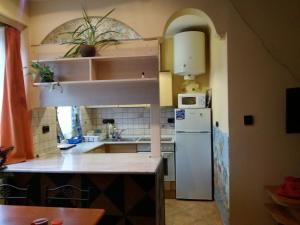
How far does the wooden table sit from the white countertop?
0.67 metres

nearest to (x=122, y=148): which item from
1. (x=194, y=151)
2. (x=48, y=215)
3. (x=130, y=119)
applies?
(x=130, y=119)

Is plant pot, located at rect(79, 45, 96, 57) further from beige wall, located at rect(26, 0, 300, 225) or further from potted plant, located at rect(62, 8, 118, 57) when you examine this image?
beige wall, located at rect(26, 0, 300, 225)

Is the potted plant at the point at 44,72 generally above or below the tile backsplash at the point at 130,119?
above

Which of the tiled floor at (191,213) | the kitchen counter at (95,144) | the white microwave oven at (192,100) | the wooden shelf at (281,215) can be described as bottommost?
the tiled floor at (191,213)

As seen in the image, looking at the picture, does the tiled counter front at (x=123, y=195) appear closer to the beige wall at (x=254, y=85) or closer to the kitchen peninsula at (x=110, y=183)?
the kitchen peninsula at (x=110, y=183)

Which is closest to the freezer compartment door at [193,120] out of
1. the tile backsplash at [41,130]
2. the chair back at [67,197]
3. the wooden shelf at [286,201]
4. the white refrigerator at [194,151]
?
the white refrigerator at [194,151]

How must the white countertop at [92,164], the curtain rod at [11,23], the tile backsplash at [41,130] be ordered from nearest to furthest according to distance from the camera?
1. the white countertop at [92,164]
2. the curtain rod at [11,23]
3. the tile backsplash at [41,130]

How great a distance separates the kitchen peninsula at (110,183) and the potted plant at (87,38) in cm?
119

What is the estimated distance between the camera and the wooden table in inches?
58.7

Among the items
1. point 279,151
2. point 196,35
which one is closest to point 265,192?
point 279,151

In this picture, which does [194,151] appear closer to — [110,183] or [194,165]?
[194,165]

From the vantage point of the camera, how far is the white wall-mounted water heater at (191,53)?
13.6 feet

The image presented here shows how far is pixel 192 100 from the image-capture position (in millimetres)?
4164

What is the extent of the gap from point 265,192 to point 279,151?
45cm
